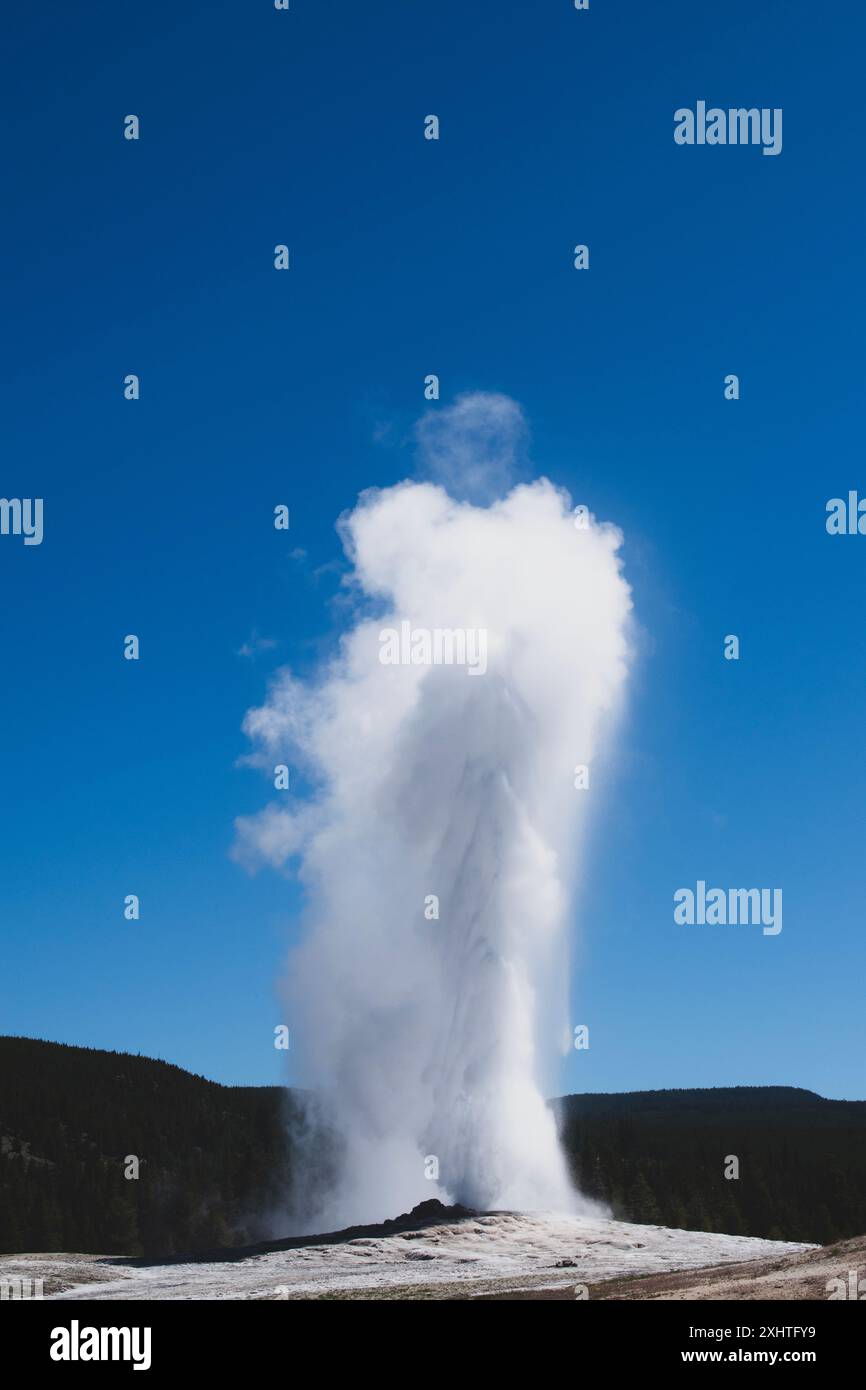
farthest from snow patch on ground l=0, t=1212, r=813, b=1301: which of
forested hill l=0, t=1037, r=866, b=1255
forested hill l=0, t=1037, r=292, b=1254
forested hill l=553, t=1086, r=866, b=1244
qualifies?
forested hill l=0, t=1037, r=292, b=1254

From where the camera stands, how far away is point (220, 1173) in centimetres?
11450

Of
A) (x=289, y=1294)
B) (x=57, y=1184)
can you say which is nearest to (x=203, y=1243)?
(x=57, y=1184)

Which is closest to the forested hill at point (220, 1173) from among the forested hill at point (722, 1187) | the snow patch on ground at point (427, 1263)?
the forested hill at point (722, 1187)

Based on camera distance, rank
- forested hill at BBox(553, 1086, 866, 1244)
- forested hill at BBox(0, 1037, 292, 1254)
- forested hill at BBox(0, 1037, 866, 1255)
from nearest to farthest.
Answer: forested hill at BBox(553, 1086, 866, 1244)
forested hill at BBox(0, 1037, 866, 1255)
forested hill at BBox(0, 1037, 292, 1254)

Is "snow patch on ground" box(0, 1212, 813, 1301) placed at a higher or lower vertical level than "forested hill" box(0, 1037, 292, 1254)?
higher

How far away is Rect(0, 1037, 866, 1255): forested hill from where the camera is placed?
9750 centimetres

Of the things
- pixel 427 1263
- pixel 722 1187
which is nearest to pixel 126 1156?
pixel 722 1187

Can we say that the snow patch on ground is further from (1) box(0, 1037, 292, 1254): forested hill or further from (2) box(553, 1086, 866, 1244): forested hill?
(1) box(0, 1037, 292, 1254): forested hill

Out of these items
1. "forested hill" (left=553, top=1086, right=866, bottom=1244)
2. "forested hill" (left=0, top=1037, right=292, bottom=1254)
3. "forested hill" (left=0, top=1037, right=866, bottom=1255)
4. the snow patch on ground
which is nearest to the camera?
the snow patch on ground

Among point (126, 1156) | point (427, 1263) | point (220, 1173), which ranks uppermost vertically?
point (427, 1263)

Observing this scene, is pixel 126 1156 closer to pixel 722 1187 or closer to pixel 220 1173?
pixel 220 1173

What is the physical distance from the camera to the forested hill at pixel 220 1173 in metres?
97.5

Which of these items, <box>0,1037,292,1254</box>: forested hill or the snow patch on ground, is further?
<box>0,1037,292,1254</box>: forested hill
